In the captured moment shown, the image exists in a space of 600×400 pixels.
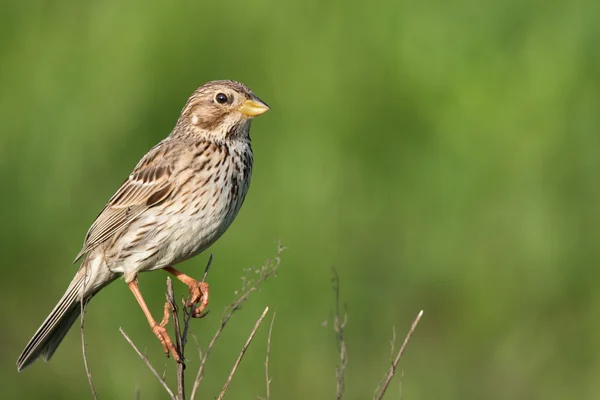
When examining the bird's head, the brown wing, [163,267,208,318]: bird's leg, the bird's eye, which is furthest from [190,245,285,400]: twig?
the bird's eye

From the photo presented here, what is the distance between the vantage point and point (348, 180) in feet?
32.8

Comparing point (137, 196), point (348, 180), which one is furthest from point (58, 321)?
point (348, 180)

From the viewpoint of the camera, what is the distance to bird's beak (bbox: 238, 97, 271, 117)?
6.77 metres

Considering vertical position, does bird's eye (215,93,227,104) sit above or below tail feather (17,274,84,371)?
above

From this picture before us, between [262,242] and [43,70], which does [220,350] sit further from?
[43,70]

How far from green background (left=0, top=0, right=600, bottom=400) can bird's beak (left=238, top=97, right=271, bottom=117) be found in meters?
2.67

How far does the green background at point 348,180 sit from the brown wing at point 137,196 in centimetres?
226

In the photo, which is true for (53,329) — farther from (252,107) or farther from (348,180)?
(348,180)

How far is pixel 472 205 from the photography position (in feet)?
32.7

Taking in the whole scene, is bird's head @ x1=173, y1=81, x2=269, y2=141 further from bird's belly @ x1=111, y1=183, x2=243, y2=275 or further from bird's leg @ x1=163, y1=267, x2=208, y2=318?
bird's leg @ x1=163, y1=267, x2=208, y2=318

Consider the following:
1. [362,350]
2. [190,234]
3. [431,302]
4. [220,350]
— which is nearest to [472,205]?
[431,302]

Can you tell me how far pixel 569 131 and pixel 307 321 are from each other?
8.06ft

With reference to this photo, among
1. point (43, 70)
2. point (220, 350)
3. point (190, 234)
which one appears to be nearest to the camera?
point (190, 234)

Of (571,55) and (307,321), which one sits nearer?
(307,321)
